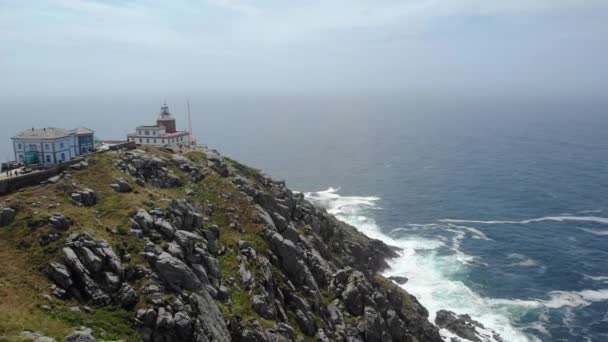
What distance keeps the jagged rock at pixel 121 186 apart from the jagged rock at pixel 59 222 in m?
11.6

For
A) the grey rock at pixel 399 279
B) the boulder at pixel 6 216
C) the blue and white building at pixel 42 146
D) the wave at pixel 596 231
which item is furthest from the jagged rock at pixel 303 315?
the wave at pixel 596 231

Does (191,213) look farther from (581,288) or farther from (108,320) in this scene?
(581,288)

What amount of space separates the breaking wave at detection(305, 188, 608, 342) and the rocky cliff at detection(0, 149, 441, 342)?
550 inches

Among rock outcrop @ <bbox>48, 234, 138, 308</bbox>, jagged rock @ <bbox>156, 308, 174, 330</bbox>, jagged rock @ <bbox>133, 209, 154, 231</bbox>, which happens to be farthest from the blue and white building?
jagged rock @ <bbox>156, 308, 174, 330</bbox>

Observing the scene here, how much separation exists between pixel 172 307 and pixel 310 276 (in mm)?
24494

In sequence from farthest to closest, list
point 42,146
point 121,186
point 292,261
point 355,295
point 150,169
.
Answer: point 150,169, point 42,146, point 355,295, point 292,261, point 121,186

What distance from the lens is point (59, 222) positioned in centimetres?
4928

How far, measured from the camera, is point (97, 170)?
64.6 metres

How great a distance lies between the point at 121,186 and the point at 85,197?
19.4 ft

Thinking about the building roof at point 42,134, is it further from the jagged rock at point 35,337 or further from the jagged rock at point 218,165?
the jagged rock at point 35,337

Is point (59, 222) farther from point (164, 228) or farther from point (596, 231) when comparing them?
point (596, 231)

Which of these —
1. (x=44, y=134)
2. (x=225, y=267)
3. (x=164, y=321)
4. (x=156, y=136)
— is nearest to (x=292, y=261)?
(x=225, y=267)

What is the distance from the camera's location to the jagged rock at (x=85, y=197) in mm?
56062

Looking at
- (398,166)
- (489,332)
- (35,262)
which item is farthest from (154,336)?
(398,166)
